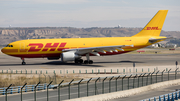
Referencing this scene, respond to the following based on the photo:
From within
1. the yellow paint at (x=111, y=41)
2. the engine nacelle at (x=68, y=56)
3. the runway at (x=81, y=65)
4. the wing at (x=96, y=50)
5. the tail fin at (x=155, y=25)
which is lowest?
the runway at (x=81, y=65)

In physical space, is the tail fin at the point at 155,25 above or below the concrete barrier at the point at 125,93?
above

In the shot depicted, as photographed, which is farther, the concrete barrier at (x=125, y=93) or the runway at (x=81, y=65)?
the runway at (x=81, y=65)

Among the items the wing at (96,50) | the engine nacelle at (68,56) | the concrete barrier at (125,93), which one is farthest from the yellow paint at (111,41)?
the concrete barrier at (125,93)

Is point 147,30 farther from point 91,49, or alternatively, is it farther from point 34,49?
point 34,49

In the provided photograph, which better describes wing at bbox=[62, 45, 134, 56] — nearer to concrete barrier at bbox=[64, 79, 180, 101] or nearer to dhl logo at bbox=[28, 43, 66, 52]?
dhl logo at bbox=[28, 43, 66, 52]

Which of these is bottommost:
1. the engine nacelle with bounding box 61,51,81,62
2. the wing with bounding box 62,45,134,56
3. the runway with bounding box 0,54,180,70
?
the runway with bounding box 0,54,180,70

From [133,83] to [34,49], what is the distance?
102 feet

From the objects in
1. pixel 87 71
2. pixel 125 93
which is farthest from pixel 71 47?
pixel 125 93

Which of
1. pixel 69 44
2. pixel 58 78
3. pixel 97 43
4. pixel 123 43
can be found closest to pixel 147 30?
pixel 123 43

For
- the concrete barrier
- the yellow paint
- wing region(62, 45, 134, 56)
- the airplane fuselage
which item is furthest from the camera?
the yellow paint

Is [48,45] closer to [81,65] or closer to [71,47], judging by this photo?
[71,47]

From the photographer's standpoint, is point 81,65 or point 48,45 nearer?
point 81,65

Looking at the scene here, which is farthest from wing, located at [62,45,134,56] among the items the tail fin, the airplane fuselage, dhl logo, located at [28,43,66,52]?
the tail fin

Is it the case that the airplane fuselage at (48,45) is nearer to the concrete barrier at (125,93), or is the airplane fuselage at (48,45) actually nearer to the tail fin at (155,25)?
the tail fin at (155,25)
